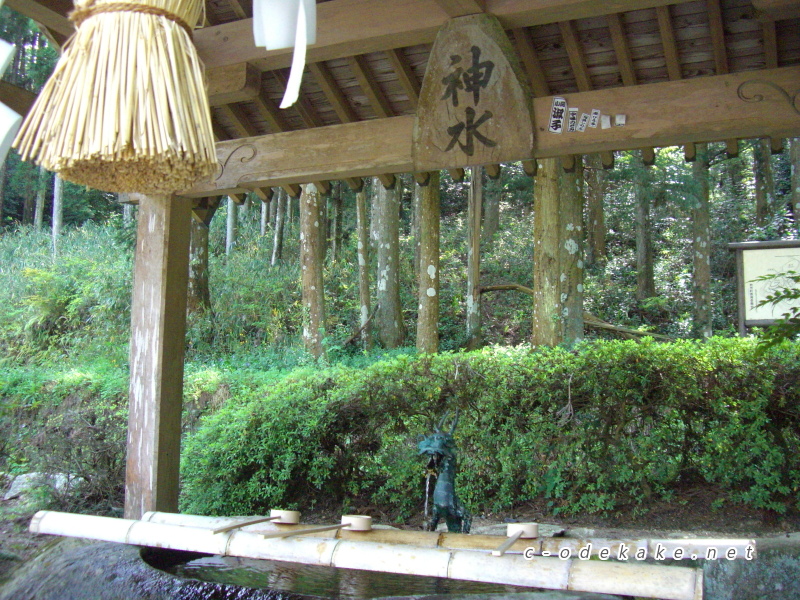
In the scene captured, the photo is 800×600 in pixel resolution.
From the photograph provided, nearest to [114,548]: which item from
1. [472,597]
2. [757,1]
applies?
[472,597]

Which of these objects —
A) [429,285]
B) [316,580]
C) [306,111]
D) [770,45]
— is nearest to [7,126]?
[316,580]

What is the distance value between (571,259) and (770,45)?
4776 mm

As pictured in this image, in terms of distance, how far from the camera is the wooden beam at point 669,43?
3.52 m

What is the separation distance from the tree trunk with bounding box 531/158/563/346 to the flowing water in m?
4.68

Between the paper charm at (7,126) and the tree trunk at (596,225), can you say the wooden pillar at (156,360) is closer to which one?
the paper charm at (7,126)

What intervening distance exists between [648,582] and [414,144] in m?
2.54

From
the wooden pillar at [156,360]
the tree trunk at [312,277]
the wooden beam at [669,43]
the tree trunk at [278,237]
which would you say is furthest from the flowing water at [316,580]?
the tree trunk at [278,237]

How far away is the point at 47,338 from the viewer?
12.3 metres

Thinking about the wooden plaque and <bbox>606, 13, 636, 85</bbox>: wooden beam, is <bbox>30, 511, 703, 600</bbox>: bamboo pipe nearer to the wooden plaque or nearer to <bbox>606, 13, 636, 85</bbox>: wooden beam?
the wooden plaque

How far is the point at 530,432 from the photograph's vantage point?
539 centimetres

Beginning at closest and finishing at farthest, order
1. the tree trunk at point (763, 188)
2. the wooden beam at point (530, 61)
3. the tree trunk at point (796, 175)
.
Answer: the wooden beam at point (530, 61)
the tree trunk at point (796, 175)
the tree trunk at point (763, 188)

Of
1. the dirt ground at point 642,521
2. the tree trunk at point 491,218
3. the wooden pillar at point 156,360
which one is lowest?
the dirt ground at point 642,521

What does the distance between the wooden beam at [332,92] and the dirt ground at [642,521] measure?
3.17m

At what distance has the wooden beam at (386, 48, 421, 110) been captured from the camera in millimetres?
4121
